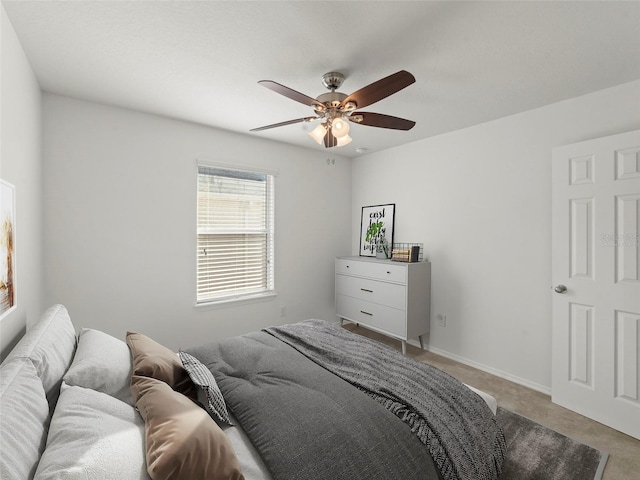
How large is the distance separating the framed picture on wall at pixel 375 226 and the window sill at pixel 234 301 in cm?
141

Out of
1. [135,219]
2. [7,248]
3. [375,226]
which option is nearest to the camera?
[7,248]

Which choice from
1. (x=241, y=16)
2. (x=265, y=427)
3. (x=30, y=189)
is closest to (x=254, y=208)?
(x=30, y=189)

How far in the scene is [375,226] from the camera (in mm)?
4305

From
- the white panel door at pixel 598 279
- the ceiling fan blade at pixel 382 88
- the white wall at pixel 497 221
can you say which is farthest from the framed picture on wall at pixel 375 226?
the ceiling fan blade at pixel 382 88

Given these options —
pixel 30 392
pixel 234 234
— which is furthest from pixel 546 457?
pixel 234 234

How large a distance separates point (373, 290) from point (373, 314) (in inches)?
11.2

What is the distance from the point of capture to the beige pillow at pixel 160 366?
1497mm

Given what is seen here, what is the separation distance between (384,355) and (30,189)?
261cm

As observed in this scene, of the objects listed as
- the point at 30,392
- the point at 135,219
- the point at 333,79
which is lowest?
the point at 30,392

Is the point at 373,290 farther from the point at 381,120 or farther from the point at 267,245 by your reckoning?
the point at 381,120

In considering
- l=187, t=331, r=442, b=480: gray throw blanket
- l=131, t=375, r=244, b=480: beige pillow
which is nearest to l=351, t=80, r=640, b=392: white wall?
l=187, t=331, r=442, b=480: gray throw blanket

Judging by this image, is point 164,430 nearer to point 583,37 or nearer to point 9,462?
point 9,462

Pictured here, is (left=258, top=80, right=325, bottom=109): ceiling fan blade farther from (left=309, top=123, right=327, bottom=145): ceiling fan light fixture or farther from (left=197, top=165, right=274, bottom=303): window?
(left=197, top=165, right=274, bottom=303): window

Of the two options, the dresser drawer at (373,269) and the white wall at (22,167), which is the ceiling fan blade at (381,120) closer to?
the dresser drawer at (373,269)
